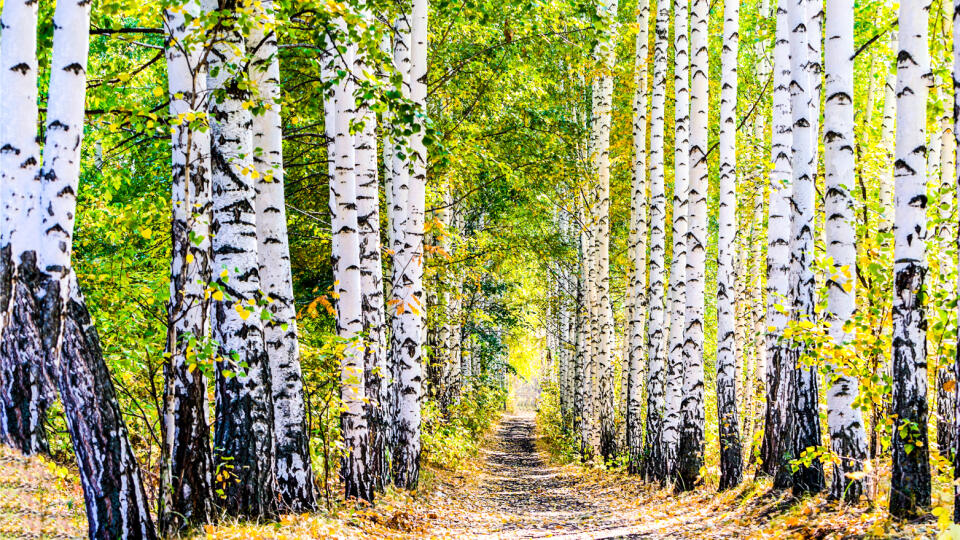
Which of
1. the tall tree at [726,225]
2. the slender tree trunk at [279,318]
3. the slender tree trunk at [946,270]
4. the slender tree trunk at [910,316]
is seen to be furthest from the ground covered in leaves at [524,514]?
the slender tree trunk at [946,270]

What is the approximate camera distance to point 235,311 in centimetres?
588

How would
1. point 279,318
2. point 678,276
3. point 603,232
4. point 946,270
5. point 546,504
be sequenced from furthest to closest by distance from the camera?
point 603,232 → point 546,504 → point 678,276 → point 946,270 → point 279,318

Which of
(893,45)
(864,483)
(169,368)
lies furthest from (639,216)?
(169,368)

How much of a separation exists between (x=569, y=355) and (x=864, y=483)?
2068 centimetres

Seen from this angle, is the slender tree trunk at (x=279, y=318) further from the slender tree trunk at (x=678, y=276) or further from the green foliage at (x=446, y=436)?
the green foliage at (x=446, y=436)

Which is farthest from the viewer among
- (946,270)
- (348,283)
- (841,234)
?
(348,283)

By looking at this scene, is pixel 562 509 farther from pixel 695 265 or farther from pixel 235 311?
pixel 235 311

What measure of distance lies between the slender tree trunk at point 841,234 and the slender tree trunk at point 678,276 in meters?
4.45

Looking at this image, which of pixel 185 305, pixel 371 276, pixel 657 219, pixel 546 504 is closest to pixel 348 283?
pixel 371 276

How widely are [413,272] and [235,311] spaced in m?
4.10

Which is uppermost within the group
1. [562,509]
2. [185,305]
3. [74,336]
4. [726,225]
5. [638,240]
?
[638,240]

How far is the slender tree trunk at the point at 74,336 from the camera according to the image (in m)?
4.29

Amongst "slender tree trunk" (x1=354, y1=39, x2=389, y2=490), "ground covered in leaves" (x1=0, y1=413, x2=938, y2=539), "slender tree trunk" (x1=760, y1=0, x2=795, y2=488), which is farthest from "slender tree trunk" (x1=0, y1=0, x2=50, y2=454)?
"slender tree trunk" (x1=760, y1=0, x2=795, y2=488)

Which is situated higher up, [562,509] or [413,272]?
[413,272]
